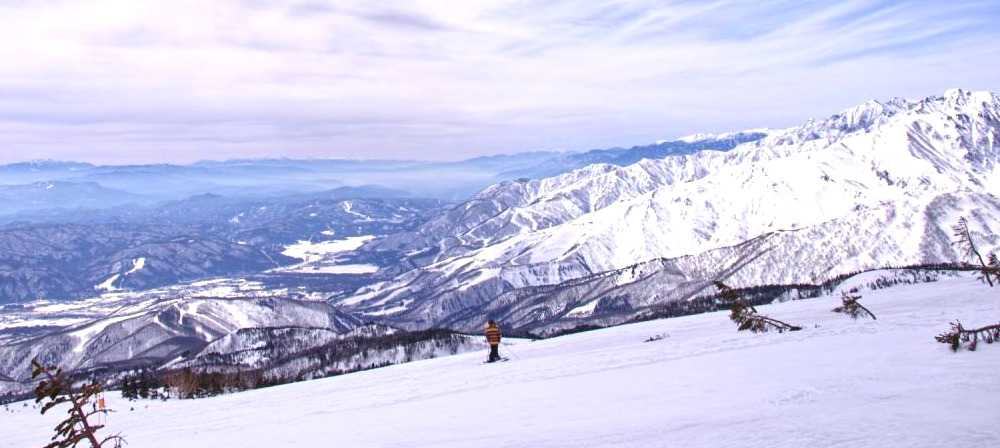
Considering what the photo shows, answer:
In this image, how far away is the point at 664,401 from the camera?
21.3 metres

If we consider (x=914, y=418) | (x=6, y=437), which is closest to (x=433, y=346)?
(x=6, y=437)

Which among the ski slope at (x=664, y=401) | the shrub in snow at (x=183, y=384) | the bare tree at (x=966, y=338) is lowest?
the shrub in snow at (x=183, y=384)

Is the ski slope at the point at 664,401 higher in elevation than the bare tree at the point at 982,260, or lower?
lower

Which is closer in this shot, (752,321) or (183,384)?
(752,321)

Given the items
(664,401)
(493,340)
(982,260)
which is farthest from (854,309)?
(664,401)

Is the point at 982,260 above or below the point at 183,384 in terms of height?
above

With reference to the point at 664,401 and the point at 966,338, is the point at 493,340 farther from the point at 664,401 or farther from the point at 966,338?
the point at 966,338

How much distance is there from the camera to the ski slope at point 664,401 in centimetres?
1622

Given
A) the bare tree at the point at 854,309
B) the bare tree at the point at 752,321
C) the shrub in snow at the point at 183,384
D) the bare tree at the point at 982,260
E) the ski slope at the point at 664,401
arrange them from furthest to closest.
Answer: the shrub in snow at the point at 183,384, the bare tree at the point at 982,260, the bare tree at the point at 854,309, the bare tree at the point at 752,321, the ski slope at the point at 664,401

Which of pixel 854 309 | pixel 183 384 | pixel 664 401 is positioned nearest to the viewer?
pixel 664 401

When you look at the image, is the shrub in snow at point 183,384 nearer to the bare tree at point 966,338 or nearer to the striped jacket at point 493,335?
the striped jacket at point 493,335

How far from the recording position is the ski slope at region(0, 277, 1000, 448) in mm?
16219

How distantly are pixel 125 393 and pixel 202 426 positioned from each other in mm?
22390

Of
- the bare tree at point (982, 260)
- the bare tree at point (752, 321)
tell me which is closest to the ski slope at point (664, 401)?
the bare tree at point (752, 321)
